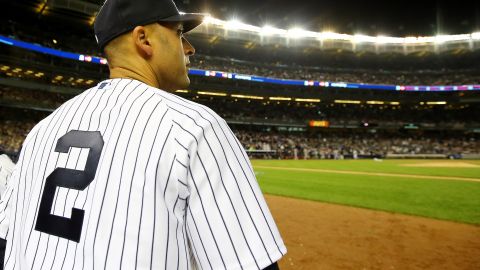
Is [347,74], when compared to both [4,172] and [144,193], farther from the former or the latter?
[144,193]

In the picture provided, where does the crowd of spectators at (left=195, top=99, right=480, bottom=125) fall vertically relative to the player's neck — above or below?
above

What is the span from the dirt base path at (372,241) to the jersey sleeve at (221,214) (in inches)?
151

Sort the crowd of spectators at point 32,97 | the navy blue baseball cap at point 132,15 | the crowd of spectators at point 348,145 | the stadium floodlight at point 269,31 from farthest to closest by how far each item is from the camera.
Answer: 1. the stadium floodlight at point 269,31
2. the crowd of spectators at point 348,145
3. the crowd of spectators at point 32,97
4. the navy blue baseball cap at point 132,15

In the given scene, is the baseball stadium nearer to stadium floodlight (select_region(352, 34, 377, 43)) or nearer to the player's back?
stadium floodlight (select_region(352, 34, 377, 43))

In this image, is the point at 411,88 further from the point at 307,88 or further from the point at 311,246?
the point at 311,246

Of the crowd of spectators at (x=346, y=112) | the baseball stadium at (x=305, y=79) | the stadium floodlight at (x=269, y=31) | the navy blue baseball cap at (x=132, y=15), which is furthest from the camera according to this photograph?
the crowd of spectators at (x=346, y=112)

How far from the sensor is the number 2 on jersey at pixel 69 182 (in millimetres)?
1033

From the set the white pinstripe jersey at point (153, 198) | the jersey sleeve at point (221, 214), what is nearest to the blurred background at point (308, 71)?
the white pinstripe jersey at point (153, 198)

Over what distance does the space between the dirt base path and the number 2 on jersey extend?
3.92 metres

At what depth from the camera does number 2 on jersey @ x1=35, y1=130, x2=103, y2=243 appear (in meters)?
1.03

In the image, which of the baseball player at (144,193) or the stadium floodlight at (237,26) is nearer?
the baseball player at (144,193)

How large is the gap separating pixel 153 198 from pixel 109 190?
6.2 inches

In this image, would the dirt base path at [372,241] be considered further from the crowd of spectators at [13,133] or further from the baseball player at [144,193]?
the crowd of spectators at [13,133]

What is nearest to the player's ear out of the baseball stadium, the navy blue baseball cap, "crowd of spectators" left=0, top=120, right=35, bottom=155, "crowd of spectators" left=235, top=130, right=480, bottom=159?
the navy blue baseball cap
